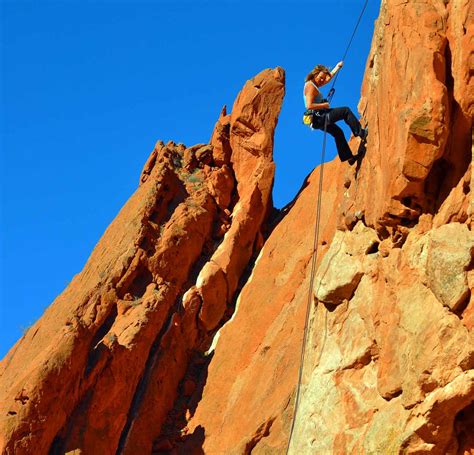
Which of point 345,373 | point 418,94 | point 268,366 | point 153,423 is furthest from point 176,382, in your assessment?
point 418,94

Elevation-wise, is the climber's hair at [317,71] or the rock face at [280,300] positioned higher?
the climber's hair at [317,71]

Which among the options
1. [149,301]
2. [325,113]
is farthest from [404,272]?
[149,301]

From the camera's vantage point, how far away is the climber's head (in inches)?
821

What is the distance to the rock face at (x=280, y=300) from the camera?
53.6 ft

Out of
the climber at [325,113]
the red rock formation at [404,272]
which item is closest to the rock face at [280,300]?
the red rock formation at [404,272]

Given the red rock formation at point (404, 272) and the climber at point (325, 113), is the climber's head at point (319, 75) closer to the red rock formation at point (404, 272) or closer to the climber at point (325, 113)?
the climber at point (325, 113)

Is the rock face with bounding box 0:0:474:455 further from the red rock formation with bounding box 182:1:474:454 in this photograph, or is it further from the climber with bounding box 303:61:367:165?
the climber with bounding box 303:61:367:165

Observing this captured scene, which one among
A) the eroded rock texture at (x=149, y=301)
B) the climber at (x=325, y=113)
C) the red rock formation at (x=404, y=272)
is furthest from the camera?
the eroded rock texture at (x=149, y=301)

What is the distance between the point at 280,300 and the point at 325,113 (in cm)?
717

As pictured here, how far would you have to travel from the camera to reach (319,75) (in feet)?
68.5

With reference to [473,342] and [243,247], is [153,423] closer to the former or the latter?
[243,247]

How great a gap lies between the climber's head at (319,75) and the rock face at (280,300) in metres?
1.01

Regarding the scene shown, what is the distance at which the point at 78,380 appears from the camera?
23.9 meters

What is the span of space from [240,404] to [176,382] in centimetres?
250
